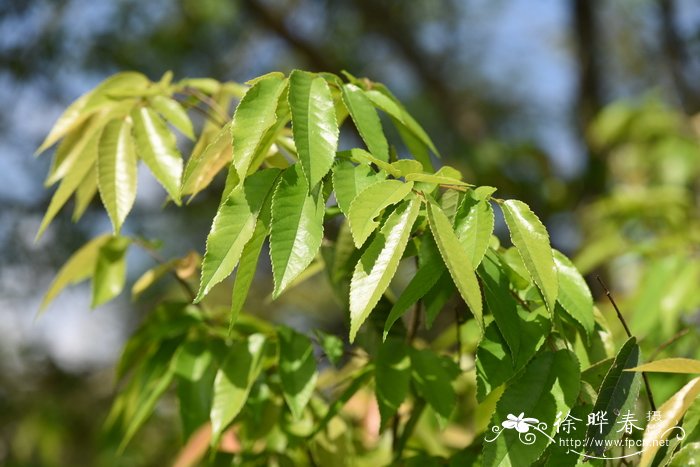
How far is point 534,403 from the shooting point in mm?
654

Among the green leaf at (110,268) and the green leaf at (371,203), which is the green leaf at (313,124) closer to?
the green leaf at (371,203)

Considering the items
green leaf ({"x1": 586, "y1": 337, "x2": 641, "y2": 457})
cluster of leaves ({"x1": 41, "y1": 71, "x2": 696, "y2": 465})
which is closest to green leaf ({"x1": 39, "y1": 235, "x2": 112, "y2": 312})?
cluster of leaves ({"x1": 41, "y1": 71, "x2": 696, "y2": 465})

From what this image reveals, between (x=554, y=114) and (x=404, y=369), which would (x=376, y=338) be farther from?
(x=554, y=114)

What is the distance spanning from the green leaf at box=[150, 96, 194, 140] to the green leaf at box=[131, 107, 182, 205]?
2cm

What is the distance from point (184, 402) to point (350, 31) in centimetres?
324

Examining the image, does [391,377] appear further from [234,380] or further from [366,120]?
[366,120]

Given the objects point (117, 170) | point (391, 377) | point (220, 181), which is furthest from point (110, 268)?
point (220, 181)

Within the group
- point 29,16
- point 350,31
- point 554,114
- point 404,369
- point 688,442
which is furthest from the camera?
point 554,114

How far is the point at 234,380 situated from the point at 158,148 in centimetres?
25

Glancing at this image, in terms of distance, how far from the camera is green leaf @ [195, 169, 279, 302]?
621 millimetres

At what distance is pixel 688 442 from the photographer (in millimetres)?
670

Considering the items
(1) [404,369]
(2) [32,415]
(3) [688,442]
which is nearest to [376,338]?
(1) [404,369]

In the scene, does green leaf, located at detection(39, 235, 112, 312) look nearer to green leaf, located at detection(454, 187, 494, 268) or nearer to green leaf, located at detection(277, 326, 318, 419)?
green leaf, located at detection(277, 326, 318, 419)

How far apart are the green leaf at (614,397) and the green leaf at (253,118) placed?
1.10 ft
